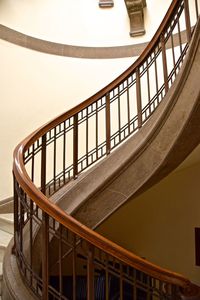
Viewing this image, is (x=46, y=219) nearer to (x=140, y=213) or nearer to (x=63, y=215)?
(x=63, y=215)

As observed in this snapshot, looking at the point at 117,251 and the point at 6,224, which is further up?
the point at 117,251

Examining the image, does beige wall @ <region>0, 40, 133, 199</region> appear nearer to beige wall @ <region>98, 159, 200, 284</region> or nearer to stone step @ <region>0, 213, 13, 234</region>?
stone step @ <region>0, 213, 13, 234</region>

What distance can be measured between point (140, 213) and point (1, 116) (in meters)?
2.35

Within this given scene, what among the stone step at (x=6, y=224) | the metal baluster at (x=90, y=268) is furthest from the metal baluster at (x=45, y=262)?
the stone step at (x=6, y=224)

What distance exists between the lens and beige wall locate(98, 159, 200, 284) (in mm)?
3664

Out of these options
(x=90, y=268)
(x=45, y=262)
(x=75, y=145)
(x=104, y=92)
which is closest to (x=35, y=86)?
(x=104, y=92)

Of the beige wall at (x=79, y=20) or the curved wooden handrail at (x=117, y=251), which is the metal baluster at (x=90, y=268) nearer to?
the curved wooden handrail at (x=117, y=251)

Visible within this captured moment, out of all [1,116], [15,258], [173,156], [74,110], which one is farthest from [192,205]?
[1,116]

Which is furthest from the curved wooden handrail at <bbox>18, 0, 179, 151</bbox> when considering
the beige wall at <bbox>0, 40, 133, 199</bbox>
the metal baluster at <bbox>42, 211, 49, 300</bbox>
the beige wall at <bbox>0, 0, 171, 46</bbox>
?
the beige wall at <bbox>0, 0, 171, 46</bbox>

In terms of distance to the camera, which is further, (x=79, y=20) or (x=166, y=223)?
(x=79, y=20)

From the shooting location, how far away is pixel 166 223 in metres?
3.78

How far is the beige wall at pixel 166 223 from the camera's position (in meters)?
3.66

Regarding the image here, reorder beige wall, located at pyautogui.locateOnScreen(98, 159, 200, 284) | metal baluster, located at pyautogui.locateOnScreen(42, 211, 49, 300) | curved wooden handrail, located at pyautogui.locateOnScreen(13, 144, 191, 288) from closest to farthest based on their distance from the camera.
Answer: curved wooden handrail, located at pyautogui.locateOnScreen(13, 144, 191, 288) → metal baluster, located at pyautogui.locateOnScreen(42, 211, 49, 300) → beige wall, located at pyautogui.locateOnScreen(98, 159, 200, 284)

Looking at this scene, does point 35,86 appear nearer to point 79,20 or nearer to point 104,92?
point 79,20
